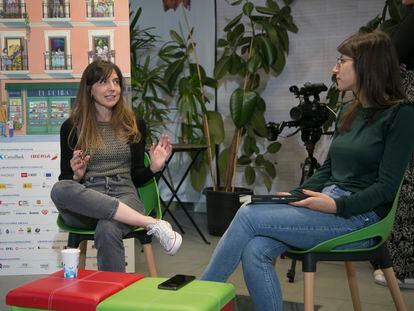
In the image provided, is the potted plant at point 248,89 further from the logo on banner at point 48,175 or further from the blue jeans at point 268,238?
the blue jeans at point 268,238

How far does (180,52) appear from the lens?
4.73m

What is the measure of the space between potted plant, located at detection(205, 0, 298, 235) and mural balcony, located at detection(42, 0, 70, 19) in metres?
1.39

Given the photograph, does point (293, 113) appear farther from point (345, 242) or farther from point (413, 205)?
point (345, 242)

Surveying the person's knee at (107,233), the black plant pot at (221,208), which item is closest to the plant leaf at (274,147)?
the black plant pot at (221,208)

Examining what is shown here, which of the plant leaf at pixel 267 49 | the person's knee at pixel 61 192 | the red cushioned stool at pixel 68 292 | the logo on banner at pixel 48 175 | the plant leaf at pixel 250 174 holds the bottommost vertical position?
the plant leaf at pixel 250 174

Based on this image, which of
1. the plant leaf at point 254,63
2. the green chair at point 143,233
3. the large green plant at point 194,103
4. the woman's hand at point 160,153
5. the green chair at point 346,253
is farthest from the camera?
the large green plant at point 194,103

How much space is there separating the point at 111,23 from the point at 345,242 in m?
1.89

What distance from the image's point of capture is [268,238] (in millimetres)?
2109

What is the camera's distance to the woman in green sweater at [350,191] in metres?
2.03

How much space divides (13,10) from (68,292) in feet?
6.78

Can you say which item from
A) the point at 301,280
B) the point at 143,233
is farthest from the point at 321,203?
the point at 301,280

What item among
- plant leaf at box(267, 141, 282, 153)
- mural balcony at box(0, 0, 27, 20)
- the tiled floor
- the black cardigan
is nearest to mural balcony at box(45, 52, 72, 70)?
mural balcony at box(0, 0, 27, 20)

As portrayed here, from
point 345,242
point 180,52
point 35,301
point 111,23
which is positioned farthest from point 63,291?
point 180,52

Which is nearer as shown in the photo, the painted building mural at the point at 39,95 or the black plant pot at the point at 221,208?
the painted building mural at the point at 39,95
